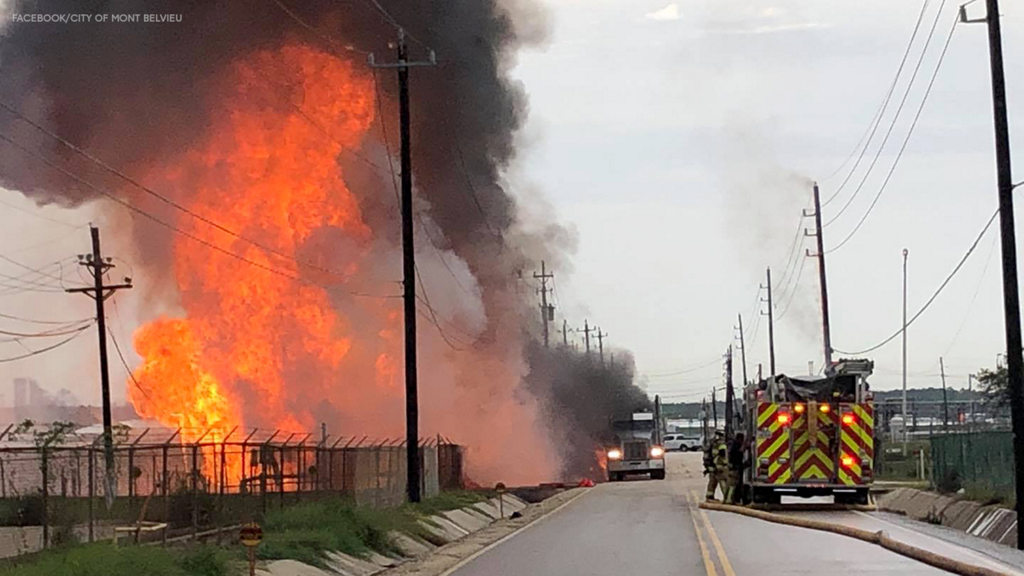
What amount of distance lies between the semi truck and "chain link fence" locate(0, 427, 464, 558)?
106 feet

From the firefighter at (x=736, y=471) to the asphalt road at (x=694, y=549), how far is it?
236 centimetres

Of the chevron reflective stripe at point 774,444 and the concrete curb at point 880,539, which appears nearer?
the concrete curb at point 880,539

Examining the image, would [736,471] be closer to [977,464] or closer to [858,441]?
[858,441]

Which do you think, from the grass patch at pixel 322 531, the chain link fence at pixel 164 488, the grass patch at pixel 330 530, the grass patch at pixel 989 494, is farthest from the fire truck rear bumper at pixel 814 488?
the grass patch at pixel 322 531

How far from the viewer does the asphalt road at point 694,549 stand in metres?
21.7

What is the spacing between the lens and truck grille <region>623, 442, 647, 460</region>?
75562 millimetres

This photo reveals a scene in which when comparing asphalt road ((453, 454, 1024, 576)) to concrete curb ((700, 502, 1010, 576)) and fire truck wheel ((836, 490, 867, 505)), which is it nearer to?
concrete curb ((700, 502, 1010, 576))

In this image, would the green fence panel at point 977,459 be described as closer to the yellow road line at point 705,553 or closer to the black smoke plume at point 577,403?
the yellow road line at point 705,553

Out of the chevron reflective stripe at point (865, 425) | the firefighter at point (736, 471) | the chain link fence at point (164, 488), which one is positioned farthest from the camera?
the firefighter at point (736, 471)

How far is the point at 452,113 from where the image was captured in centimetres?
5503

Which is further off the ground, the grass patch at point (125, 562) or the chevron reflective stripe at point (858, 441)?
the chevron reflective stripe at point (858, 441)

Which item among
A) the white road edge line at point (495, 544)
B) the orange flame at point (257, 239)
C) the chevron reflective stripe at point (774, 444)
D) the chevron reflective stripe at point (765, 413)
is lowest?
the white road edge line at point (495, 544)

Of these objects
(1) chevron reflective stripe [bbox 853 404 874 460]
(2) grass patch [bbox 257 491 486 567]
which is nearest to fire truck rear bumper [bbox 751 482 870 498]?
(1) chevron reflective stripe [bbox 853 404 874 460]

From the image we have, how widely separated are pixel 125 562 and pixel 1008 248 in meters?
16.2
